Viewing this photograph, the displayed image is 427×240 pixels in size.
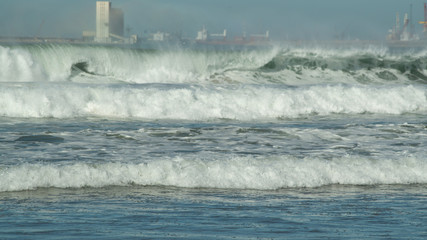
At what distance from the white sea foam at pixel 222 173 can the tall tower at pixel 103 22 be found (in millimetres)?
50696

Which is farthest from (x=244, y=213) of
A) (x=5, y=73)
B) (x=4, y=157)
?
(x=5, y=73)

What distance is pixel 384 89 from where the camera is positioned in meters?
18.9

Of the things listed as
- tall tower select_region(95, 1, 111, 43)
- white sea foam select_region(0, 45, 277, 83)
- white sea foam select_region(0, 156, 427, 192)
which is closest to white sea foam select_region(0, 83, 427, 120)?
white sea foam select_region(0, 45, 277, 83)

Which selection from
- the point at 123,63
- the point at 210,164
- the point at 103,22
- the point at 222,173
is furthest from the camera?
the point at 103,22

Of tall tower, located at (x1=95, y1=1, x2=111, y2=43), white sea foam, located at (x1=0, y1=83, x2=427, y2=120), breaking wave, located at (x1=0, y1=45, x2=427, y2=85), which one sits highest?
tall tower, located at (x1=95, y1=1, x2=111, y2=43)

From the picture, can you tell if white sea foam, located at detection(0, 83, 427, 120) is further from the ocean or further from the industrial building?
the industrial building

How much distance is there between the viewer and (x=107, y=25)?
194ft

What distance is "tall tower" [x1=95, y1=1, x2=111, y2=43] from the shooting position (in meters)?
57.2

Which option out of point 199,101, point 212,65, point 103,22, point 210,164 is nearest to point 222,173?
Answer: point 210,164

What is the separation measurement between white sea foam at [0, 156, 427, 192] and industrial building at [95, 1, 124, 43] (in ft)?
166

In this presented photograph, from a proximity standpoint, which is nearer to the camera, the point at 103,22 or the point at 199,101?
the point at 199,101

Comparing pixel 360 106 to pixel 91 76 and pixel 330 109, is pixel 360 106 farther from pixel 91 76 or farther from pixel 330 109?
pixel 91 76

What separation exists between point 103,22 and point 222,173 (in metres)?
52.9

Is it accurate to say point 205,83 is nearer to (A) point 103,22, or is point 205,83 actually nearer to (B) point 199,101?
(B) point 199,101
